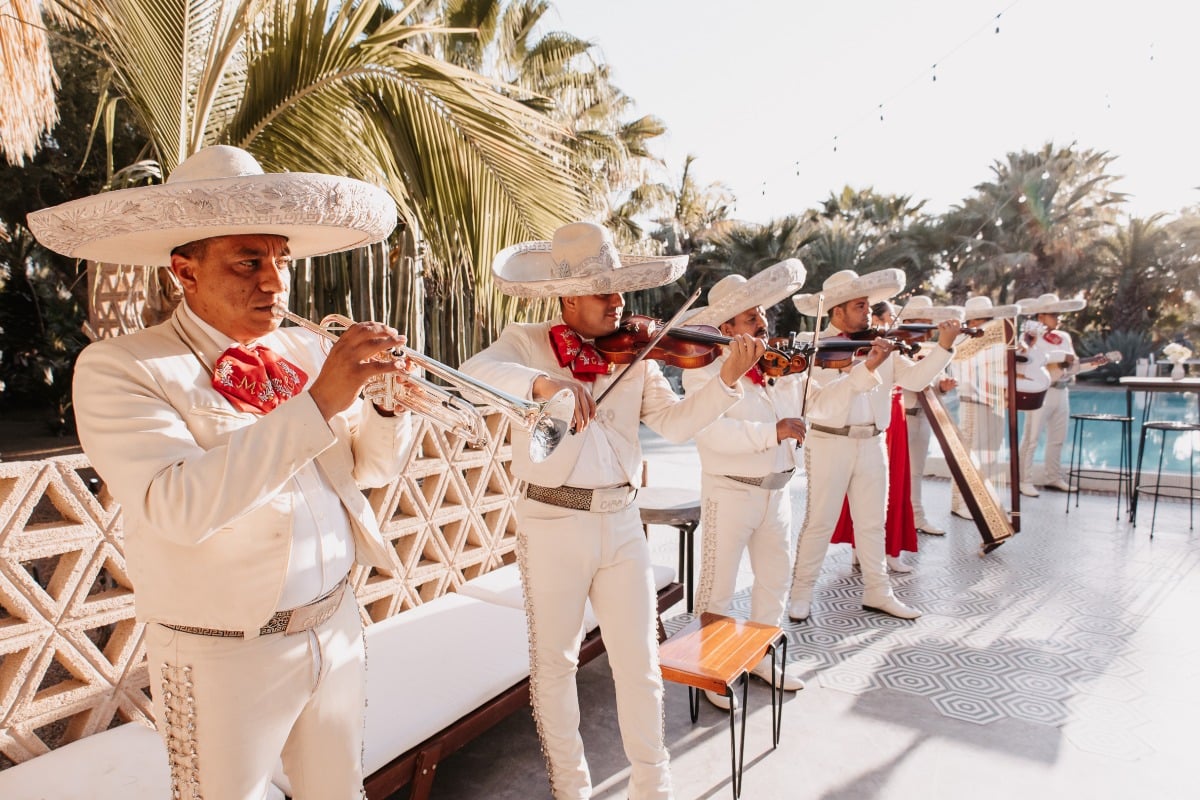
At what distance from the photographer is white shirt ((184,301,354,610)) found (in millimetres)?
1715

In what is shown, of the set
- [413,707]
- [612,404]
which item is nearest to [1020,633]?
[612,404]

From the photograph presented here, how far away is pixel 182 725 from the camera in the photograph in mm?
1643

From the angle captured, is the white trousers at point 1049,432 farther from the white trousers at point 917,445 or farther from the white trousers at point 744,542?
the white trousers at point 744,542

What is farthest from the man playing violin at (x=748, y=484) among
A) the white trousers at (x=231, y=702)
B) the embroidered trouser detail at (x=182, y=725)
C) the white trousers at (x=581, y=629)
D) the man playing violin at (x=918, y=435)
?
the man playing violin at (x=918, y=435)

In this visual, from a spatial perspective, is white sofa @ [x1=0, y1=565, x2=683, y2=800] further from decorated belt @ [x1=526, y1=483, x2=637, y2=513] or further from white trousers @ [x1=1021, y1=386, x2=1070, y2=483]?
white trousers @ [x1=1021, y1=386, x2=1070, y2=483]

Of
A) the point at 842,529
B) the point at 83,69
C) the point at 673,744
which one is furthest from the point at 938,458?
the point at 83,69

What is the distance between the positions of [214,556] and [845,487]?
4.28 meters

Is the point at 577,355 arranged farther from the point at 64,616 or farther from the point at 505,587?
the point at 64,616

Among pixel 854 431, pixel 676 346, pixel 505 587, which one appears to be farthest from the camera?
pixel 854 431

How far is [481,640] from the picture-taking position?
3.39 m

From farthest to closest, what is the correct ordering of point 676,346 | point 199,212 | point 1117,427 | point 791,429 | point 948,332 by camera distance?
point 1117,427
point 948,332
point 791,429
point 676,346
point 199,212

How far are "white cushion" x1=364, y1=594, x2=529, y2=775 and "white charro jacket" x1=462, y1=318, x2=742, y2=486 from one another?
0.95 metres

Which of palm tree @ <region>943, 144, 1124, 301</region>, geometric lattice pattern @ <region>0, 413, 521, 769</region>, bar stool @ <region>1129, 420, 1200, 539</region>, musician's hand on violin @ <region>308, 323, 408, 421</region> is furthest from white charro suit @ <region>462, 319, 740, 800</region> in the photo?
palm tree @ <region>943, 144, 1124, 301</region>

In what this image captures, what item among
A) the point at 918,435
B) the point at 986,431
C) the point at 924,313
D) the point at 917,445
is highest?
the point at 924,313
